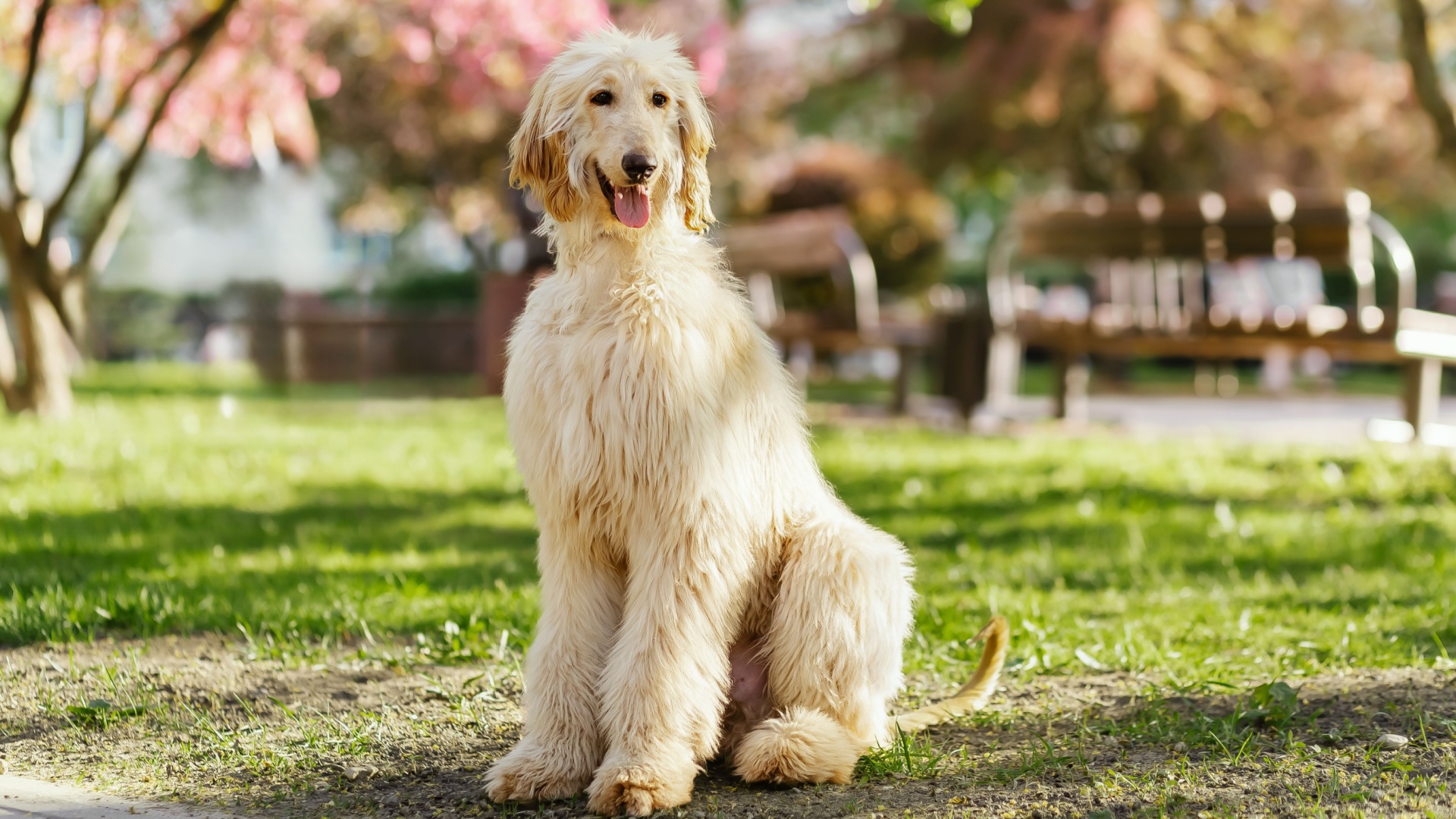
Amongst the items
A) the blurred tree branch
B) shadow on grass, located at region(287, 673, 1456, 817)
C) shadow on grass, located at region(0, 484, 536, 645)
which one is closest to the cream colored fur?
shadow on grass, located at region(287, 673, 1456, 817)

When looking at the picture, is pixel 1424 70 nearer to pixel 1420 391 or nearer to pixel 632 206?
pixel 1420 391

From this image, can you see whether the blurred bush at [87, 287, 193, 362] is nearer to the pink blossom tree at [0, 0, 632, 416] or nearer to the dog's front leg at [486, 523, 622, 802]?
the pink blossom tree at [0, 0, 632, 416]

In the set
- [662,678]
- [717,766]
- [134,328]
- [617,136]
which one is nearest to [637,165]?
[617,136]

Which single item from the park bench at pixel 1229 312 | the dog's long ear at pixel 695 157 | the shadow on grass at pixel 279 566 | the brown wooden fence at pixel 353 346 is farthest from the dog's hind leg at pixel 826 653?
the brown wooden fence at pixel 353 346

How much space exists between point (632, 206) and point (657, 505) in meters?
0.65

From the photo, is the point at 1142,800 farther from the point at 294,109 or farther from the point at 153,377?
the point at 153,377

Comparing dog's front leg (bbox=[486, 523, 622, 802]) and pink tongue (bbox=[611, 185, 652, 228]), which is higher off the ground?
pink tongue (bbox=[611, 185, 652, 228])

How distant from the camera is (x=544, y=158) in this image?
2.81 m

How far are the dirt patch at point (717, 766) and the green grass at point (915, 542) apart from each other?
0.91 feet

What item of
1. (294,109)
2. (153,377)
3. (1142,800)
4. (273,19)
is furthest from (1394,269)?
(153,377)

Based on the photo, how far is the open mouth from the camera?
2.73 meters

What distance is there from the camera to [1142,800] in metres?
2.72

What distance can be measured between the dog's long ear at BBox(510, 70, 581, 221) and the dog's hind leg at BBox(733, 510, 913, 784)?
937mm

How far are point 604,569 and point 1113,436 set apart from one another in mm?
6742
